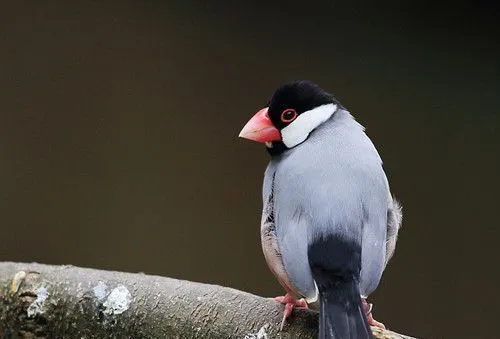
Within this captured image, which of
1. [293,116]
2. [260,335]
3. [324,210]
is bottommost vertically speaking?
[260,335]

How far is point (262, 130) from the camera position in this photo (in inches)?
51.9

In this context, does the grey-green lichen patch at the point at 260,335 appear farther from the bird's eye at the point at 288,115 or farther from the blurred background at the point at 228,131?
the blurred background at the point at 228,131

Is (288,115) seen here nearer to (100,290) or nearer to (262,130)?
(262,130)

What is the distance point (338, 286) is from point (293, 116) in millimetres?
339

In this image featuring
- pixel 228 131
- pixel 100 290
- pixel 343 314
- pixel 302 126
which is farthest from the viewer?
pixel 228 131

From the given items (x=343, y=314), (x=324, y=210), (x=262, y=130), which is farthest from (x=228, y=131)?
(x=343, y=314)

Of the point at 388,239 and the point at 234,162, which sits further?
the point at 234,162

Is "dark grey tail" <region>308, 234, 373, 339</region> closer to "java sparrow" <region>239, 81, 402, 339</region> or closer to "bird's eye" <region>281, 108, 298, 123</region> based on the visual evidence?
"java sparrow" <region>239, 81, 402, 339</region>

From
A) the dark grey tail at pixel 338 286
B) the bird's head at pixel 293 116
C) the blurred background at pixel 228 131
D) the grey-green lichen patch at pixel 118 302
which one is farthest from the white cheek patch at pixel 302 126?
the blurred background at pixel 228 131

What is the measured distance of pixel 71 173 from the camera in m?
2.24

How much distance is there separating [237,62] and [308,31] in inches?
8.2

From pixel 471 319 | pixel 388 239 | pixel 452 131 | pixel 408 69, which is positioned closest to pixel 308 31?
pixel 408 69

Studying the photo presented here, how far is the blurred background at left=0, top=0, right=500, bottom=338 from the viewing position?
222cm

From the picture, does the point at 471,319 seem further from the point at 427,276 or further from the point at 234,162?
the point at 234,162
